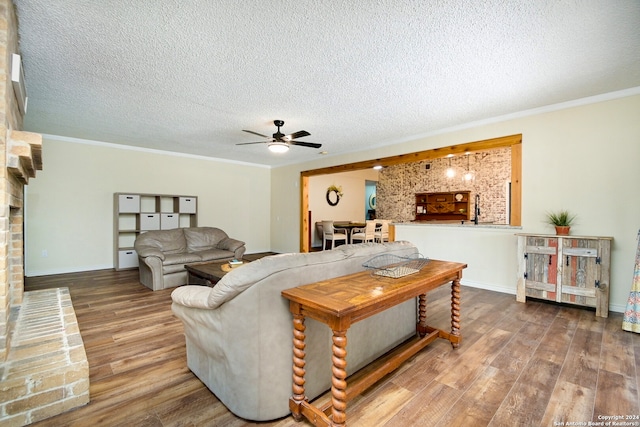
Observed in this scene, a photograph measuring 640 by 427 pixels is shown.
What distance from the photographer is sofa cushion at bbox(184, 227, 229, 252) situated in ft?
17.5

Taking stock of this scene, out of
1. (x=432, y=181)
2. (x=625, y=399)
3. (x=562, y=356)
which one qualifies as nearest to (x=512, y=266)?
(x=562, y=356)

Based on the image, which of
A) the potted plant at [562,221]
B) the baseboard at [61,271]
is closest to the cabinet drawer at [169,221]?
the baseboard at [61,271]

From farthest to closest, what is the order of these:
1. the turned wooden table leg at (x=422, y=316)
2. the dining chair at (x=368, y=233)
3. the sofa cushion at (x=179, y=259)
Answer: the dining chair at (x=368, y=233) → the sofa cushion at (x=179, y=259) → the turned wooden table leg at (x=422, y=316)

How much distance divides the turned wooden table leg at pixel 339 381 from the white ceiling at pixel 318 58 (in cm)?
210

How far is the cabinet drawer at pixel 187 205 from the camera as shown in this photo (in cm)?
626

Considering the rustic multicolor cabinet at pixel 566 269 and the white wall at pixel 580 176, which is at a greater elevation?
the white wall at pixel 580 176

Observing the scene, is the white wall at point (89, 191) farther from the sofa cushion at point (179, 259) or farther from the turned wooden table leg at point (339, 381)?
the turned wooden table leg at point (339, 381)

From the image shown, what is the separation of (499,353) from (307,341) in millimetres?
Result: 1741

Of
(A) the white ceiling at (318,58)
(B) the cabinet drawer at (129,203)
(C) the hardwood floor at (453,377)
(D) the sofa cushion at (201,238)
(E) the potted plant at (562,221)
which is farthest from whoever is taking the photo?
(B) the cabinet drawer at (129,203)

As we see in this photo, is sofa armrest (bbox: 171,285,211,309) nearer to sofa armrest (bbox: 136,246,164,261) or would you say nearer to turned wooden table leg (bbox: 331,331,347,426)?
turned wooden table leg (bbox: 331,331,347,426)

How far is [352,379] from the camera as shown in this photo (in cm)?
197

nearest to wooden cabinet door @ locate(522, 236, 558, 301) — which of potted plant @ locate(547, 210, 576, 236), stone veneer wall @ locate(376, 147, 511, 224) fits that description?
potted plant @ locate(547, 210, 576, 236)

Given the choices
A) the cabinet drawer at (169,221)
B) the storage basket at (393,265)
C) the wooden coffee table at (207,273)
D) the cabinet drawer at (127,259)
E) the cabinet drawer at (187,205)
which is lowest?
the cabinet drawer at (127,259)

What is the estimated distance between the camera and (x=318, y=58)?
100 inches
